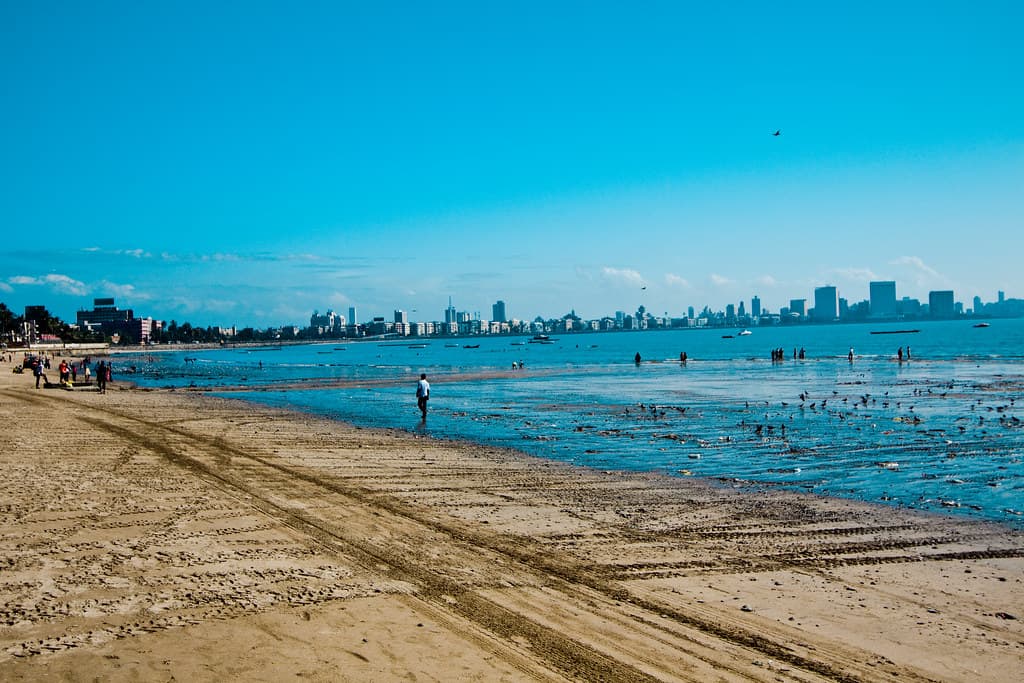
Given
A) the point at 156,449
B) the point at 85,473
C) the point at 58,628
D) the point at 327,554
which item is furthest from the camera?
the point at 156,449

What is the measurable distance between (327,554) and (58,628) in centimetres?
341

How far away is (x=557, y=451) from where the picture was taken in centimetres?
2252

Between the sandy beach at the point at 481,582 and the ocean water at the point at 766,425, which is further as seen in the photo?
the ocean water at the point at 766,425

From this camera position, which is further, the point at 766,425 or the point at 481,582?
the point at 766,425

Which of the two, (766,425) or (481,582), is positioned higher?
(481,582)

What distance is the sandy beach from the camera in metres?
6.90

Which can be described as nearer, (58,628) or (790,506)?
(58,628)

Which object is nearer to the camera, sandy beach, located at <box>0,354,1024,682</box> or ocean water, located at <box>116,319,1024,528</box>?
sandy beach, located at <box>0,354,1024,682</box>

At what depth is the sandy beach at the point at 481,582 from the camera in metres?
6.90

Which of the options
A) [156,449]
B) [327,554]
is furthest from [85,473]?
[327,554]

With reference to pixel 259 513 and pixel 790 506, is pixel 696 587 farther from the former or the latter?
pixel 259 513

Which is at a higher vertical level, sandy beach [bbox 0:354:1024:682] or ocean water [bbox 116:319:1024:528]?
sandy beach [bbox 0:354:1024:682]

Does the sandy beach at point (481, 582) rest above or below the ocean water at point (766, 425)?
above

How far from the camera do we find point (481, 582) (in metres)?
9.20
